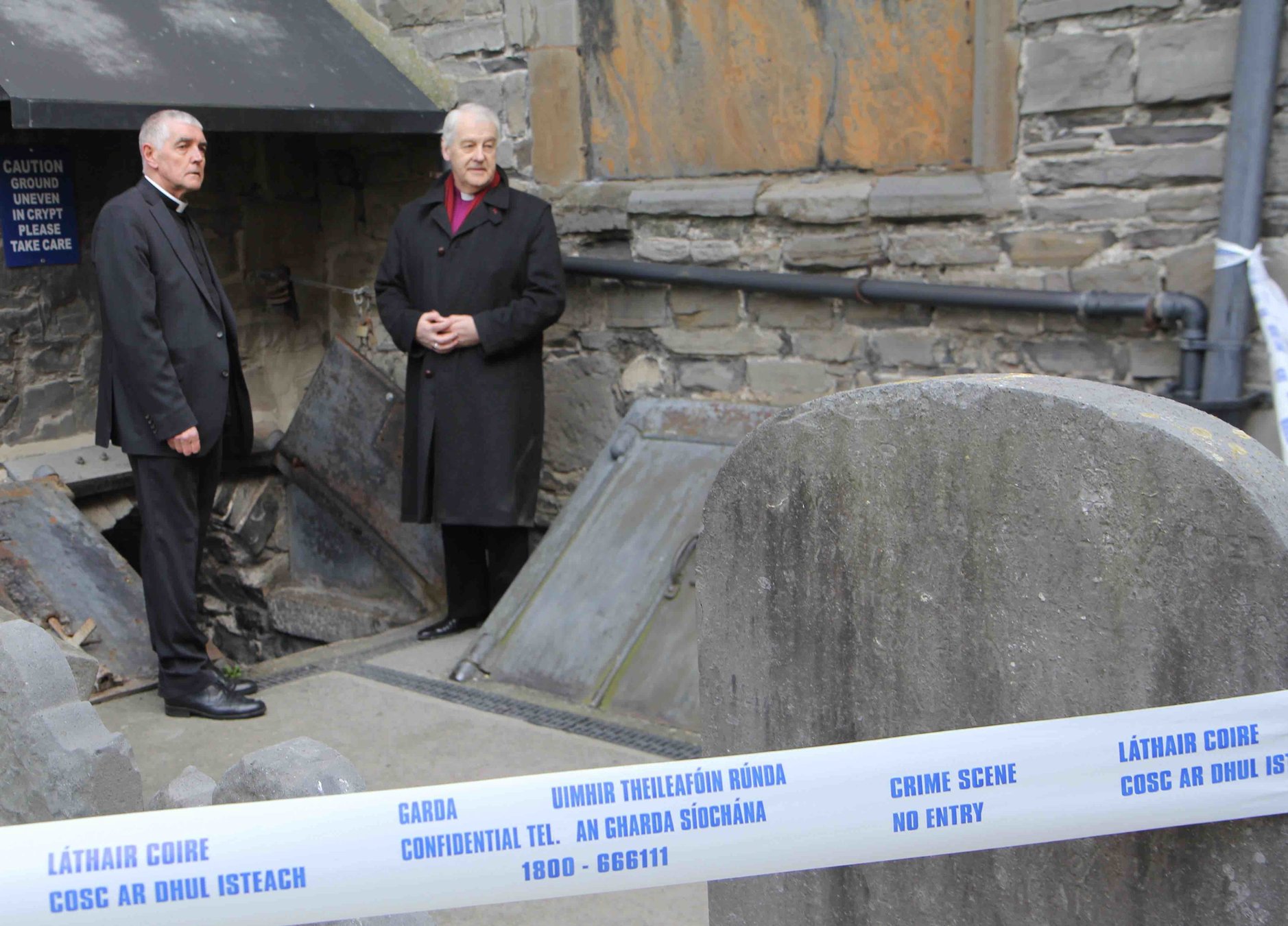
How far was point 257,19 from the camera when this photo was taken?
519cm

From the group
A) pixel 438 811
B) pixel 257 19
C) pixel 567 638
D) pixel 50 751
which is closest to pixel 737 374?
pixel 567 638

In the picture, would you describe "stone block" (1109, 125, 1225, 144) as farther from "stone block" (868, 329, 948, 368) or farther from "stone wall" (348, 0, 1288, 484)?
"stone block" (868, 329, 948, 368)

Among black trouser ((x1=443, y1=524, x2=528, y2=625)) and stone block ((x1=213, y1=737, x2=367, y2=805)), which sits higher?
stone block ((x1=213, y1=737, x2=367, y2=805))

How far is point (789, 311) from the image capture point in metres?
4.73

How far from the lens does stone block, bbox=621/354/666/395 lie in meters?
5.14

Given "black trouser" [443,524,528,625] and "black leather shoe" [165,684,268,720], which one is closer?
"black leather shoe" [165,684,268,720]

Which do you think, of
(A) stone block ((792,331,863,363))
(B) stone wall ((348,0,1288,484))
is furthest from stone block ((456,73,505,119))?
(A) stone block ((792,331,863,363))

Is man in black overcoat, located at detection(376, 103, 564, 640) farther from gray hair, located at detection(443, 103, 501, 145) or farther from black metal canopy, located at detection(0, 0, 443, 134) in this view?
black metal canopy, located at detection(0, 0, 443, 134)

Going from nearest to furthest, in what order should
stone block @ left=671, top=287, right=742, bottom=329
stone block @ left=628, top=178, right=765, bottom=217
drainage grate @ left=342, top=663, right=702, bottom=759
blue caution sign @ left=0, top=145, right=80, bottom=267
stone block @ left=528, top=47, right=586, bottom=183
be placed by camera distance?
drainage grate @ left=342, top=663, right=702, bottom=759, stone block @ left=628, top=178, right=765, bottom=217, stone block @ left=671, top=287, right=742, bottom=329, blue caution sign @ left=0, top=145, right=80, bottom=267, stone block @ left=528, top=47, right=586, bottom=183

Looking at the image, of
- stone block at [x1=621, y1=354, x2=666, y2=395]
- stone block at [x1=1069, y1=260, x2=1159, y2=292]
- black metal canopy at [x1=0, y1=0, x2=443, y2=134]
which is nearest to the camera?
stone block at [x1=1069, y1=260, x2=1159, y2=292]

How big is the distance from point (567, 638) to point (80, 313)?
2.60 metres

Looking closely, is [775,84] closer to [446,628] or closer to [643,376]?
[643,376]

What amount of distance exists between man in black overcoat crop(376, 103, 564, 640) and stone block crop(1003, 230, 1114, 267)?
5.06 feet

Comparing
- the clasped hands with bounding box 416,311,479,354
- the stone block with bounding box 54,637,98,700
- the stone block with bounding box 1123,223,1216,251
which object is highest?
the stone block with bounding box 1123,223,1216,251
